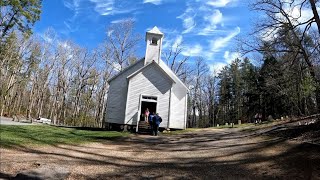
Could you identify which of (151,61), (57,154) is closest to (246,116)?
(151,61)

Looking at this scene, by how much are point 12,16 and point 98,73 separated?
27.6 metres

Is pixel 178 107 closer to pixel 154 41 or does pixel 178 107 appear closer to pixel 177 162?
pixel 154 41

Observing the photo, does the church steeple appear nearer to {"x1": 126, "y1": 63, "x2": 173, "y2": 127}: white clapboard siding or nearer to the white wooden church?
the white wooden church

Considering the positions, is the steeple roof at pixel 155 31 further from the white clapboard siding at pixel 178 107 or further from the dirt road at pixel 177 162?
the dirt road at pixel 177 162

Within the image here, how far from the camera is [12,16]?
2545 centimetres

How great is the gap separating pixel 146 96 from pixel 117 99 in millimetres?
2512

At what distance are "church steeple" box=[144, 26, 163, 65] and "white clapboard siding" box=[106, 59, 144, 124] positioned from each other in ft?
6.73

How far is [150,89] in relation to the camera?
79.8 ft

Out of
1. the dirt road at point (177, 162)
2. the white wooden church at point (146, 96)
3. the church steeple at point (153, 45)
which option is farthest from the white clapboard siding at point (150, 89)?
the dirt road at point (177, 162)

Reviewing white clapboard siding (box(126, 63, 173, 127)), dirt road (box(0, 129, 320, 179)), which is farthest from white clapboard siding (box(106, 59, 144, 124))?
dirt road (box(0, 129, 320, 179))

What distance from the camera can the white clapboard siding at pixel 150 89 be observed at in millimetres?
23719

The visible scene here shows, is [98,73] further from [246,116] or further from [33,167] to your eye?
[33,167]

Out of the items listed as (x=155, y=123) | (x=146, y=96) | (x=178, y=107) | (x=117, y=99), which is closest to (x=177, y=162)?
(x=155, y=123)

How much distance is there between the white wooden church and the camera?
2380 centimetres
